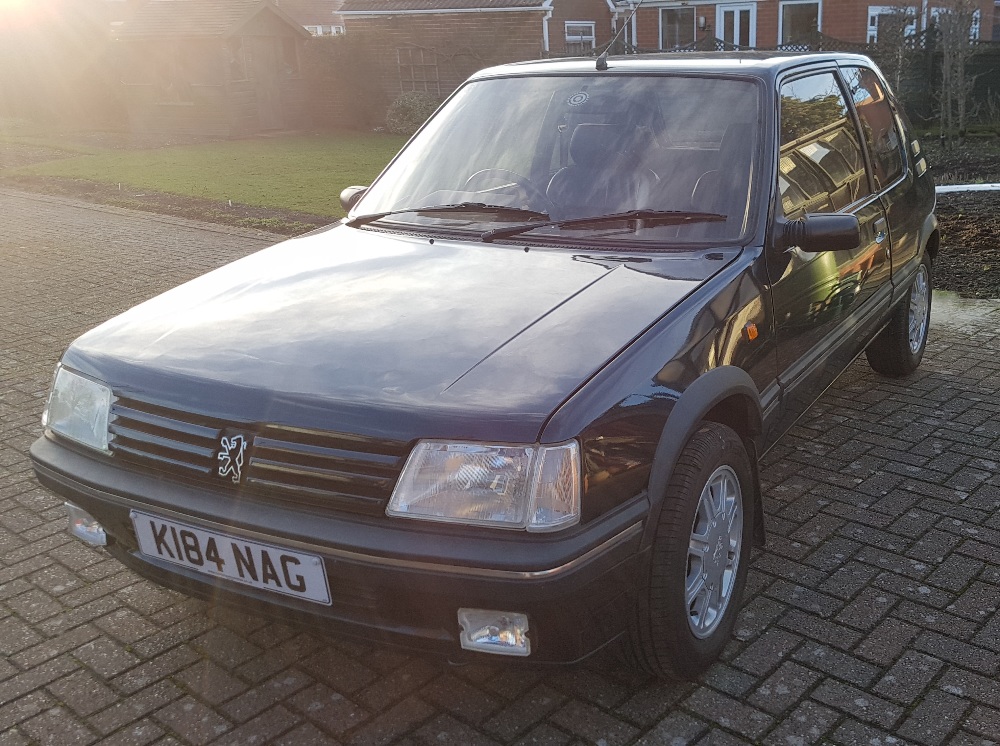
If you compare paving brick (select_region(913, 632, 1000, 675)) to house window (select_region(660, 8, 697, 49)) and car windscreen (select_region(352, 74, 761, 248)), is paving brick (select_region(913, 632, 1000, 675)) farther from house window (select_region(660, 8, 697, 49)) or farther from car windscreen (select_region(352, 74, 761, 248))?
house window (select_region(660, 8, 697, 49))

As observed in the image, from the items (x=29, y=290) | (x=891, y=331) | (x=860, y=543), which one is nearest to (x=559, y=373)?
(x=860, y=543)

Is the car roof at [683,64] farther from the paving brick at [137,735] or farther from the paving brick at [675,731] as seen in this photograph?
the paving brick at [137,735]

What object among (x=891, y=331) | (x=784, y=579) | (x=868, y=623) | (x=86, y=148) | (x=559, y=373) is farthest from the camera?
(x=86, y=148)

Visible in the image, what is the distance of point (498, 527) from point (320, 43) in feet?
91.1

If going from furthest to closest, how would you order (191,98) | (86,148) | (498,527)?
1. (191,98)
2. (86,148)
3. (498,527)

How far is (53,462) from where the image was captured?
2.95m

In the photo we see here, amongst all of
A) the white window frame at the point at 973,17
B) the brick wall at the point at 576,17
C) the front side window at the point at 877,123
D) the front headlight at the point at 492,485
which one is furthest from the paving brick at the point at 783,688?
the brick wall at the point at 576,17

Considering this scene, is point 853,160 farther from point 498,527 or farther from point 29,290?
point 29,290

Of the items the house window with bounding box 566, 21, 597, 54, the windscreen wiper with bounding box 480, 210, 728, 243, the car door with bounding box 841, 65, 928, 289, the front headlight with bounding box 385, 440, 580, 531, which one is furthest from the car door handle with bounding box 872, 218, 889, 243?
the house window with bounding box 566, 21, 597, 54

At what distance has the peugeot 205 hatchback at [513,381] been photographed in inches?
93.7

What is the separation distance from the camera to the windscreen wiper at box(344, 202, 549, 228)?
12.0 ft

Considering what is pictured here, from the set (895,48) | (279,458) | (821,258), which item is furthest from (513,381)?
(895,48)

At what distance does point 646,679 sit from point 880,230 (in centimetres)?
261

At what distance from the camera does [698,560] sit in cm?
292
